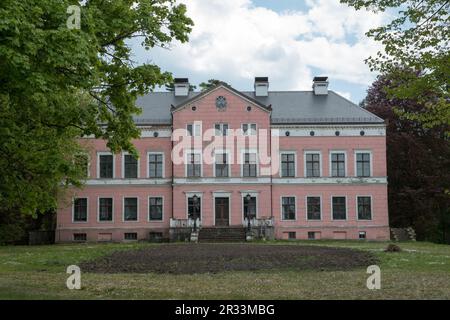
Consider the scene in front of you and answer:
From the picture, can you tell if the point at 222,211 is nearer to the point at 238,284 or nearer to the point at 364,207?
the point at 364,207

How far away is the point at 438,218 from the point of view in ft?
144

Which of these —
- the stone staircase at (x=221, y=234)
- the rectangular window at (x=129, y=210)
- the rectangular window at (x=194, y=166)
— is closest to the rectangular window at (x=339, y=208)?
the stone staircase at (x=221, y=234)

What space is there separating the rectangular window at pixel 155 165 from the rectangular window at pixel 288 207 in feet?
29.2

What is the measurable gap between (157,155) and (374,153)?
50.2ft

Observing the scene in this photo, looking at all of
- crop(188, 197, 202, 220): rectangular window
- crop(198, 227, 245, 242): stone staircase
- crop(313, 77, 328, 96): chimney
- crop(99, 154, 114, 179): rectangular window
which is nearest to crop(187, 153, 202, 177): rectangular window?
crop(188, 197, 202, 220): rectangular window

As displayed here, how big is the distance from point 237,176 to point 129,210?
800 cm

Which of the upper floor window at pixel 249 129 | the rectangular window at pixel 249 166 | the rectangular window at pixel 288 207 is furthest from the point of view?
the upper floor window at pixel 249 129

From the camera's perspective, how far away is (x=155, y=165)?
133 ft

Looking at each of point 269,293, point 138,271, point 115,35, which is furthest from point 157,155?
point 269,293

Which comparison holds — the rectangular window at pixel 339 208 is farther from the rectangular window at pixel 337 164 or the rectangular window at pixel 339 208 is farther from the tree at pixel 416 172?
the tree at pixel 416 172

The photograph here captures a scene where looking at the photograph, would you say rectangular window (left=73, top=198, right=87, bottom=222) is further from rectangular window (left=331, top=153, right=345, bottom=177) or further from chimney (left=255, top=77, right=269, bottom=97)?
rectangular window (left=331, top=153, right=345, bottom=177)

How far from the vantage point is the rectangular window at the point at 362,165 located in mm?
40125

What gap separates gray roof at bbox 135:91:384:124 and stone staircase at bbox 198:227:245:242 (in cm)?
823

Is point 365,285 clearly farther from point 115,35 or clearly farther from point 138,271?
point 115,35
